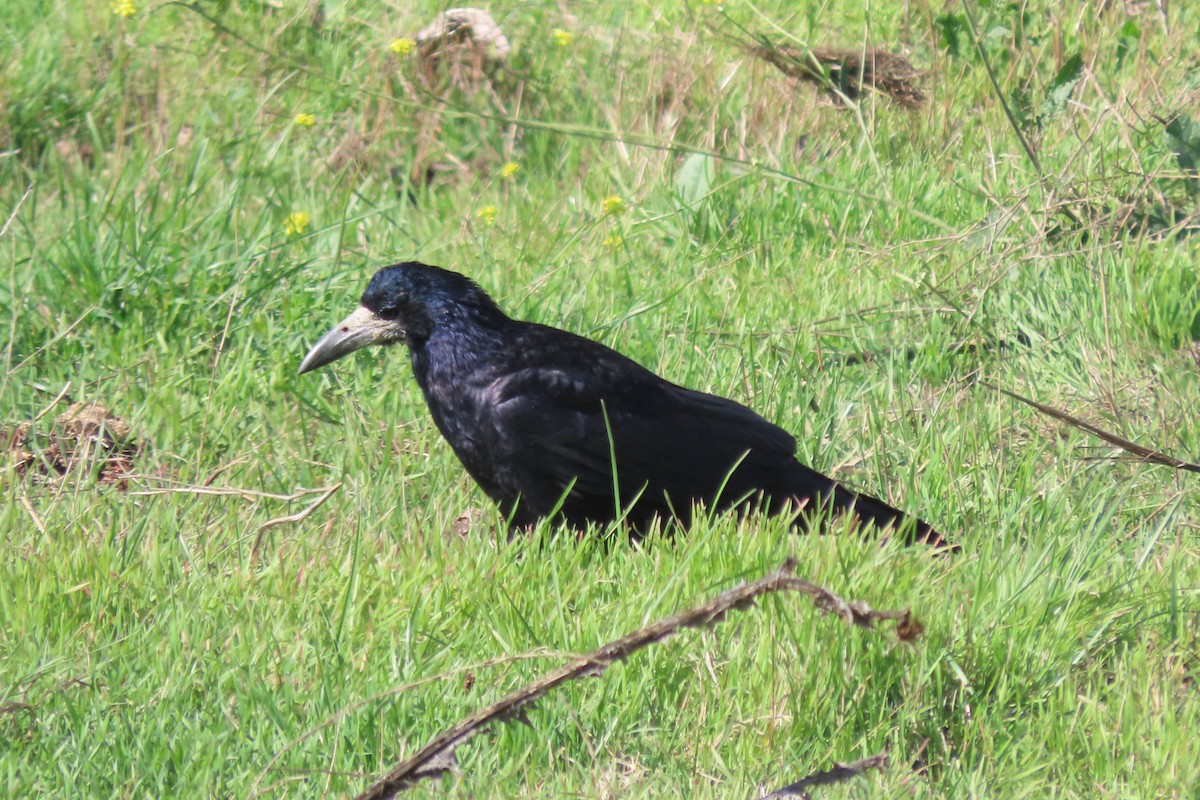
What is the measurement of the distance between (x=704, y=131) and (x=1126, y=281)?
1901 mm

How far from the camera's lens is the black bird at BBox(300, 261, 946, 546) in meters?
3.56

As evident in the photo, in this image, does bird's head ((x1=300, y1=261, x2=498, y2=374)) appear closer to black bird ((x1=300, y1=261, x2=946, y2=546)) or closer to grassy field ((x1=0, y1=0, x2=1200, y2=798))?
black bird ((x1=300, y1=261, x2=946, y2=546))

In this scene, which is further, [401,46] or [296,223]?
[401,46]

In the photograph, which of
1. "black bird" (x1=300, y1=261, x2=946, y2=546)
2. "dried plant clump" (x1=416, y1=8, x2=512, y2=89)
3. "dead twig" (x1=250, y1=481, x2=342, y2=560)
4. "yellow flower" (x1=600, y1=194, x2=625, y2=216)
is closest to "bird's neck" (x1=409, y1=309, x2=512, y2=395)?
"black bird" (x1=300, y1=261, x2=946, y2=546)

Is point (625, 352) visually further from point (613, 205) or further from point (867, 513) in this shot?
point (867, 513)

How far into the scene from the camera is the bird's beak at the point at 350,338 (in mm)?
3861

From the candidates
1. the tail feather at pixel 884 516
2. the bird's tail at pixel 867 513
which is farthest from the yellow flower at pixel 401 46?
the tail feather at pixel 884 516

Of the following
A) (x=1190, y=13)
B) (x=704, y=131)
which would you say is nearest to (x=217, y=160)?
(x=704, y=131)

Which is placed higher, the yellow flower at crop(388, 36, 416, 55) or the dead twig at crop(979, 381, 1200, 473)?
the dead twig at crop(979, 381, 1200, 473)

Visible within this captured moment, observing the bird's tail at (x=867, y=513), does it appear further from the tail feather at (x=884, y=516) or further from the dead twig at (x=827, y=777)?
the dead twig at (x=827, y=777)

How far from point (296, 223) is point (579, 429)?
1.66m

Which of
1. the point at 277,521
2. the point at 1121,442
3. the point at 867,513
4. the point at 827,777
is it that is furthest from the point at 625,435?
the point at 827,777

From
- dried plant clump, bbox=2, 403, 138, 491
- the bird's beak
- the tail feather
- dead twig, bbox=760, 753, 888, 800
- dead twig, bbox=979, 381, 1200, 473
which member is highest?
dead twig, bbox=979, 381, 1200, 473

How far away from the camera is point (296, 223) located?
4809mm
